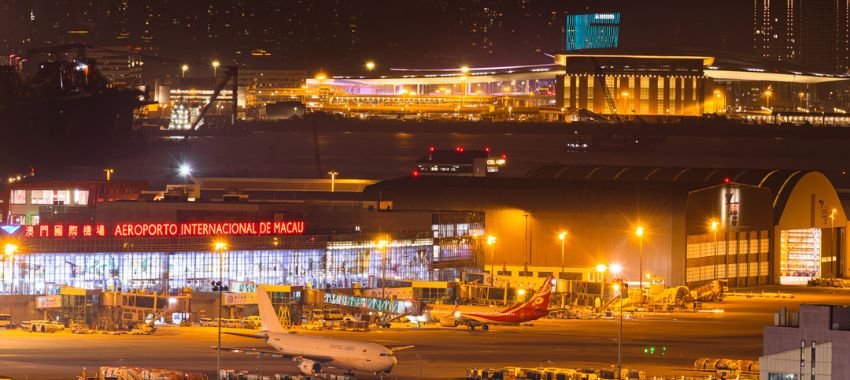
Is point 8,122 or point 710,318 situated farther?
point 8,122

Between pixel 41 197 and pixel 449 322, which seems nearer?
pixel 449 322

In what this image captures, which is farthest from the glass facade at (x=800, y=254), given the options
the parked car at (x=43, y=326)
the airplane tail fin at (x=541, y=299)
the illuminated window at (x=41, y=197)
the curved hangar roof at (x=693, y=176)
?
the parked car at (x=43, y=326)

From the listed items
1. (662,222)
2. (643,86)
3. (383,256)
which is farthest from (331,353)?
(643,86)

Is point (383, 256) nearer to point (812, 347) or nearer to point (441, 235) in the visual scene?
point (441, 235)

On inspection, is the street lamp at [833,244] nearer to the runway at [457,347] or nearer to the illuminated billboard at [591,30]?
the runway at [457,347]

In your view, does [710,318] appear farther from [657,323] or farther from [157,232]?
[157,232]

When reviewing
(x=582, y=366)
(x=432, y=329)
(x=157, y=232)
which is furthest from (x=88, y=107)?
(x=582, y=366)
